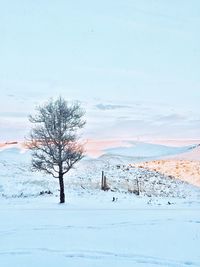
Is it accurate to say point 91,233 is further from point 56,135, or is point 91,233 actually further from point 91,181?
point 91,181

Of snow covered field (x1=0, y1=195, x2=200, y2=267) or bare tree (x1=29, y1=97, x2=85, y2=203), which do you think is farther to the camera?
bare tree (x1=29, y1=97, x2=85, y2=203)

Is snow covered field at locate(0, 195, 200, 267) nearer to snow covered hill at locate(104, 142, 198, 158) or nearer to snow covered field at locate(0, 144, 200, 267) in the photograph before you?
snow covered field at locate(0, 144, 200, 267)

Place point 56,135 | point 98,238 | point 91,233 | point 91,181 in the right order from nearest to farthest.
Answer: point 98,238 < point 91,233 < point 56,135 < point 91,181

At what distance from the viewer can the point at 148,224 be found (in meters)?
16.8

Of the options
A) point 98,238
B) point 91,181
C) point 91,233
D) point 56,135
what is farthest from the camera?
point 91,181

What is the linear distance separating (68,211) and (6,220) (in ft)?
13.6

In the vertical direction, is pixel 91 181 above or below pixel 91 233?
above

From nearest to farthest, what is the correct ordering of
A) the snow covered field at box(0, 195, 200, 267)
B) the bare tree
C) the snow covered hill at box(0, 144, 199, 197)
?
the snow covered field at box(0, 195, 200, 267) < the bare tree < the snow covered hill at box(0, 144, 199, 197)

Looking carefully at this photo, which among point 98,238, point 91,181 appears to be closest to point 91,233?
point 98,238

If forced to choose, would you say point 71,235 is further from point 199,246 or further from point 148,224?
point 199,246

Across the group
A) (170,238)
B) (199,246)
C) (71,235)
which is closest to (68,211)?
(71,235)

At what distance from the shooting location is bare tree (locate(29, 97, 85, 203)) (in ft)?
84.4

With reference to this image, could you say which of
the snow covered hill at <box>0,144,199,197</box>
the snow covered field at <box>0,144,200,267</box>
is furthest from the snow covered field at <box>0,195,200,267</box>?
the snow covered hill at <box>0,144,199,197</box>

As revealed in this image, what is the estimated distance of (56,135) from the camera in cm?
2570
